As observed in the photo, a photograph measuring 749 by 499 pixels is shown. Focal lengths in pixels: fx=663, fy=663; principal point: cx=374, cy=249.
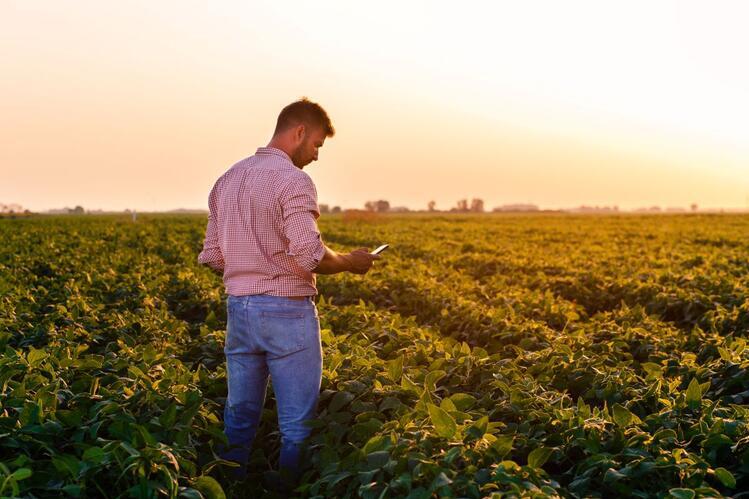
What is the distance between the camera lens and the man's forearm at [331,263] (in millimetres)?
3945

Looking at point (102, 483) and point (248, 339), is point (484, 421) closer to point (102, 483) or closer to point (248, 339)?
point (248, 339)

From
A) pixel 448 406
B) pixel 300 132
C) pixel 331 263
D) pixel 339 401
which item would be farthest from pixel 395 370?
pixel 300 132

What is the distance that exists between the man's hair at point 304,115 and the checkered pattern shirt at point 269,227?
21cm

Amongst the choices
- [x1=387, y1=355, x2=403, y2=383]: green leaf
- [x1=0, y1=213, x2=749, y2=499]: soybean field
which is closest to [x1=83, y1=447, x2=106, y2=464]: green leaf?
[x1=0, y1=213, x2=749, y2=499]: soybean field

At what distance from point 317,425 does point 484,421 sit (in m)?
1.17

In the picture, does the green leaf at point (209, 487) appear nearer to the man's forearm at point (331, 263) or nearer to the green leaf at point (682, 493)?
the man's forearm at point (331, 263)

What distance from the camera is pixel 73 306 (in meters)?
7.67

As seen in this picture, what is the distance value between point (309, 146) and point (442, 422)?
1.85m

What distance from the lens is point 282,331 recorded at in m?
4.04

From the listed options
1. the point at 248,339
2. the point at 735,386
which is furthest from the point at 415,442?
the point at 735,386

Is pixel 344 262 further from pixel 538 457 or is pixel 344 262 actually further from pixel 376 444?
pixel 538 457

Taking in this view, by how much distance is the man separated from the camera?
3.98 metres

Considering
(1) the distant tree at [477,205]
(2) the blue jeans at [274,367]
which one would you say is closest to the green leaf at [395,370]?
(2) the blue jeans at [274,367]

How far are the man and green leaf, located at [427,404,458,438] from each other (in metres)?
0.94
